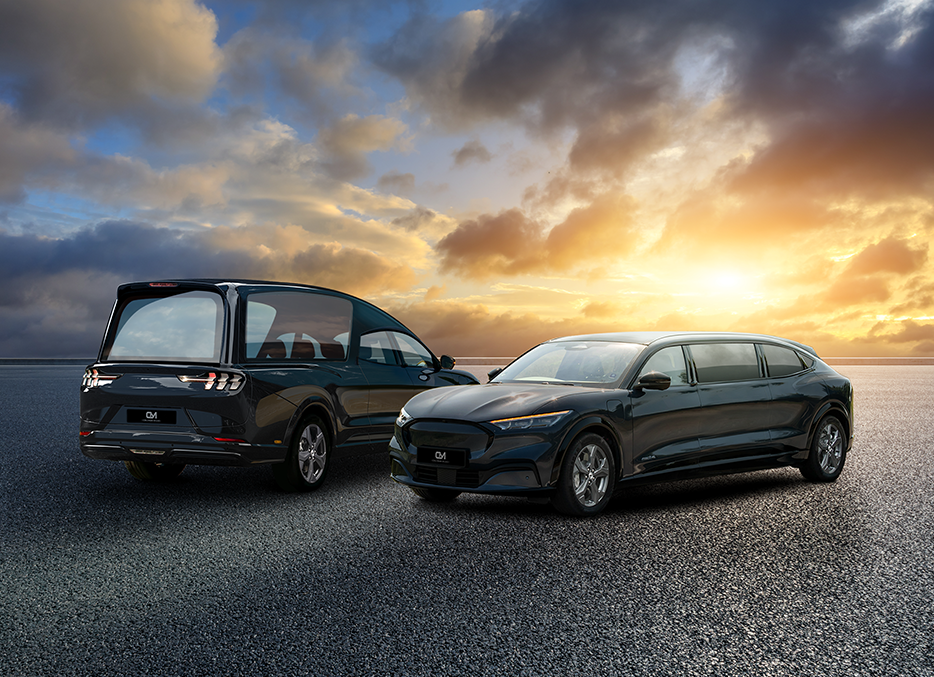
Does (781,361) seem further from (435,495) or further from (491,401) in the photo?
(435,495)

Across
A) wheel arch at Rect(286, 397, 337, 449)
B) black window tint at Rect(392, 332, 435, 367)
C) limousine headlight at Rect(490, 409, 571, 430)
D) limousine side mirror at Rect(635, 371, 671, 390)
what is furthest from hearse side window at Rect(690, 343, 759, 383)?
wheel arch at Rect(286, 397, 337, 449)

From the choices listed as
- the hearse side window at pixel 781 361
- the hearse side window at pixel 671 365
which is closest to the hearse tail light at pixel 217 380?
the hearse side window at pixel 671 365

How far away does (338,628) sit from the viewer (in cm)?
416

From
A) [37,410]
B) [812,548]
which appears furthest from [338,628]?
[37,410]

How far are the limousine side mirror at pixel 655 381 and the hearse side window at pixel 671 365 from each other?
1.19ft

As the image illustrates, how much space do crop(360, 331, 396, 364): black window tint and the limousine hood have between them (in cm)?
171

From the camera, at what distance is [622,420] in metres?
7.27

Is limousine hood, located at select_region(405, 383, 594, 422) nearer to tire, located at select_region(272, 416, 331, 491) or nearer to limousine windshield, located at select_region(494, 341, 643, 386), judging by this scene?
limousine windshield, located at select_region(494, 341, 643, 386)

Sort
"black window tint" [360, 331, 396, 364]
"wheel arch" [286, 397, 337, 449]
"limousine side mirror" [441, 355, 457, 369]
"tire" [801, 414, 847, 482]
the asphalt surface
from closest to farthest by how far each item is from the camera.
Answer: the asphalt surface, "wheel arch" [286, 397, 337, 449], "tire" [801, 414, 847, 482], "black window tint" [360, 331, 396, 364], "limousine side mirror" [441, 355, 457, 369]

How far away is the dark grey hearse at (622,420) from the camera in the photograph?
6.83 meters

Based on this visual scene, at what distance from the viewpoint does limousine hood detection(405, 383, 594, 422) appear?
6.95 metres

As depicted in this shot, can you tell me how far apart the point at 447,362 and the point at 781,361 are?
3927 millimetres

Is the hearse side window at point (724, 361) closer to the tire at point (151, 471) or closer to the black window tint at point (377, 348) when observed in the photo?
the black window tint at point (377, 348)

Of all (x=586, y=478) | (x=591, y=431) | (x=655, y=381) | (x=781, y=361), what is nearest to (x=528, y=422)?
(x=591, y=431)
